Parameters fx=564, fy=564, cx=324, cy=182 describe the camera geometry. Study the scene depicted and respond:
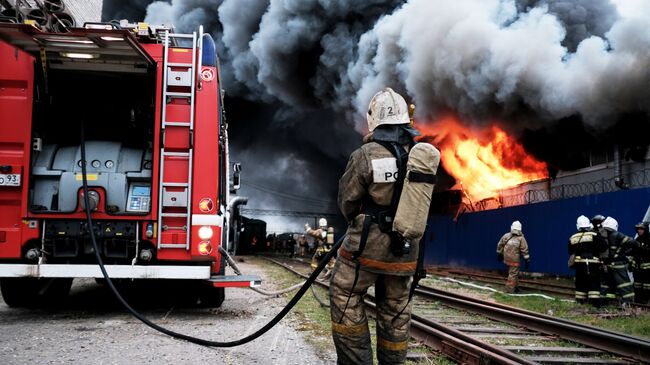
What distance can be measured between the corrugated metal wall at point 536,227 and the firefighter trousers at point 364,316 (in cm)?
601

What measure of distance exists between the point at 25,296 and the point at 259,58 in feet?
52.9

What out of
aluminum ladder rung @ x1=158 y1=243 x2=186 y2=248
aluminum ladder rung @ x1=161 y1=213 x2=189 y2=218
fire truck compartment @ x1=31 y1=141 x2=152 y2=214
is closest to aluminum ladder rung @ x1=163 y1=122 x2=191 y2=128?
fire truck compartment @ x1=31 y1=141 x2=152 y2=214

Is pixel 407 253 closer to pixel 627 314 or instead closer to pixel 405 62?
pixel 627 314

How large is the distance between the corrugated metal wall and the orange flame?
1475 mm

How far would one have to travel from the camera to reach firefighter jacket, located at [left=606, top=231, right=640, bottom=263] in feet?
28.7

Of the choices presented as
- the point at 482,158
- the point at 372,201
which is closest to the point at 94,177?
the point at 372,201

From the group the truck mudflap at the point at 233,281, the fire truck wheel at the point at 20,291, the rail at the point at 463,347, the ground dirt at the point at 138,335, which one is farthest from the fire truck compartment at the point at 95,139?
the rail at the point at 463,347

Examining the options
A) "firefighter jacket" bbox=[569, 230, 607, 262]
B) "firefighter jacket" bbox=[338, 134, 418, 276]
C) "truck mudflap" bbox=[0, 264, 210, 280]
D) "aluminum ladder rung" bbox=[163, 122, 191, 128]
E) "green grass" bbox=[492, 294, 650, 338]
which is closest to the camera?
"firefighter jacket" bbox=[338, 134, 418, 276]

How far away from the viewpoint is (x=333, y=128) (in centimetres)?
2644

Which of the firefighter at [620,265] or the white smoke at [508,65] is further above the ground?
the white smoke at [508,65]

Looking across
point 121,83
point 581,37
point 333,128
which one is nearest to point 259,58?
point 333,128

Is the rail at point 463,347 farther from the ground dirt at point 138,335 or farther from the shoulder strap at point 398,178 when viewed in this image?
the shoulder strap at point 398,178

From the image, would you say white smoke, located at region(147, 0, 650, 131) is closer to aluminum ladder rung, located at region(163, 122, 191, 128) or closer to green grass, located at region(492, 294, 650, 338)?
green grass, located at region(492, 294, 650, 338)

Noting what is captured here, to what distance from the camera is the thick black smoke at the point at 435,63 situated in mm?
13758
